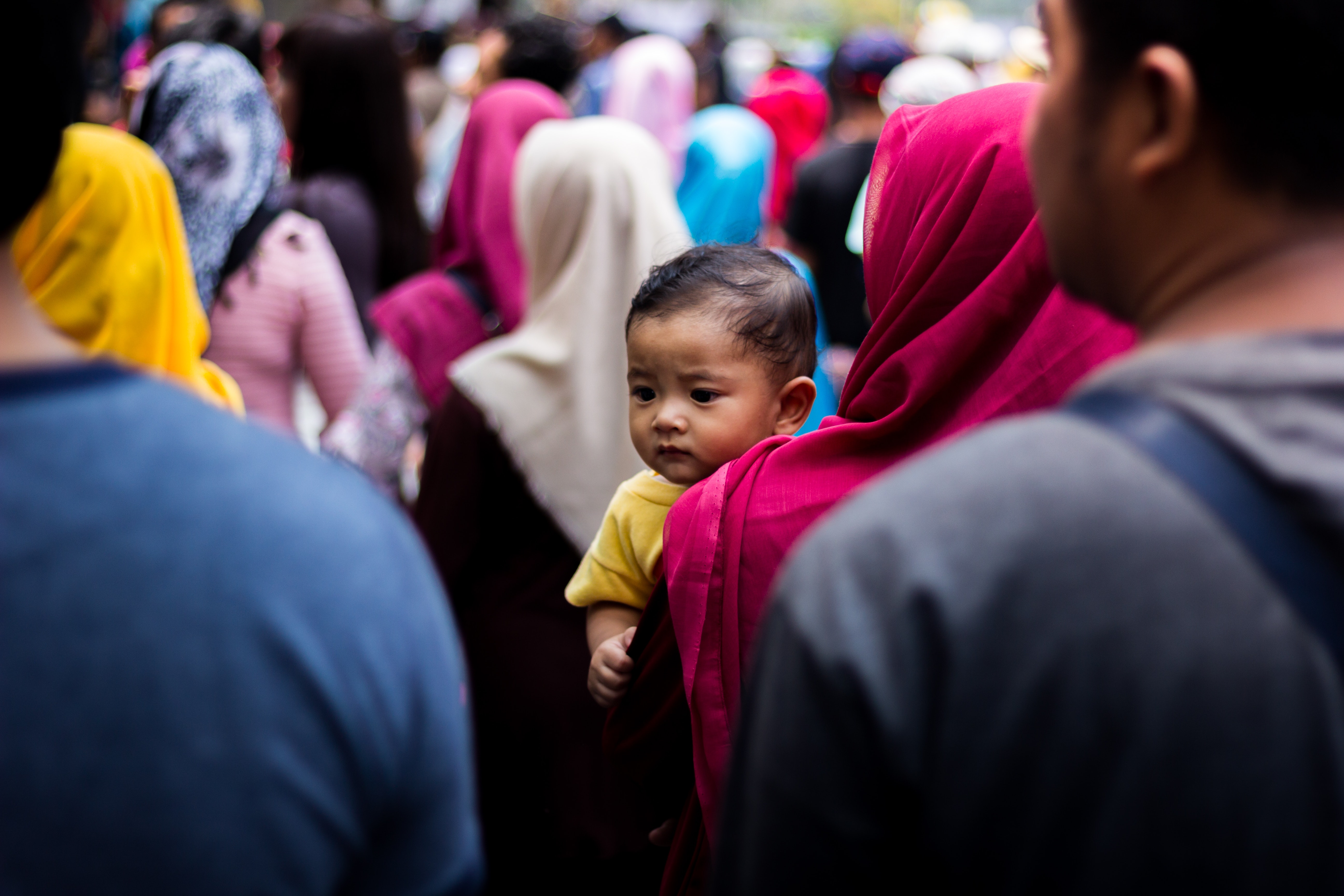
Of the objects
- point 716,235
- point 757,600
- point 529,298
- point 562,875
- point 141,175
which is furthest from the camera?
point 716,235

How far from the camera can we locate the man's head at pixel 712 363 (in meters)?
1.90

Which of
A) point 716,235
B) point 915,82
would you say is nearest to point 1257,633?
point 716,235

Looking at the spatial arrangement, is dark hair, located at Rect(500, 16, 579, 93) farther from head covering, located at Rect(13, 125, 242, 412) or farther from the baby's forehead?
the baby's forehead

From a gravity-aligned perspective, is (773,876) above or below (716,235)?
above

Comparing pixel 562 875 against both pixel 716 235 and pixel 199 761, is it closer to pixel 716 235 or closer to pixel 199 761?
pixel 199 761

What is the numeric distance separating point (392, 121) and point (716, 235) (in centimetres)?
138

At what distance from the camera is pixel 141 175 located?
2.26 metres

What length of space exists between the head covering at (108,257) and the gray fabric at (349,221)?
5.51ft

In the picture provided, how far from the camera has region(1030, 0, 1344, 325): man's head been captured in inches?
32.6

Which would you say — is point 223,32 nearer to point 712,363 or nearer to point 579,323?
point 579,323

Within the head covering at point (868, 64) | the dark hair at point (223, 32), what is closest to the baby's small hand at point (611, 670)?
the dark hair at point (223, 32)

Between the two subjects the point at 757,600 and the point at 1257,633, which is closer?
the point at 1257,633

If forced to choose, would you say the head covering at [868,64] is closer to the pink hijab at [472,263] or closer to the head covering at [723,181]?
the head covering at [723,181]

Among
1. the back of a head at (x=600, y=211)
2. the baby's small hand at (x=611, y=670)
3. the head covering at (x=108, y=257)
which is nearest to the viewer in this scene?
the baby's small hand at (x=611, y=670)
